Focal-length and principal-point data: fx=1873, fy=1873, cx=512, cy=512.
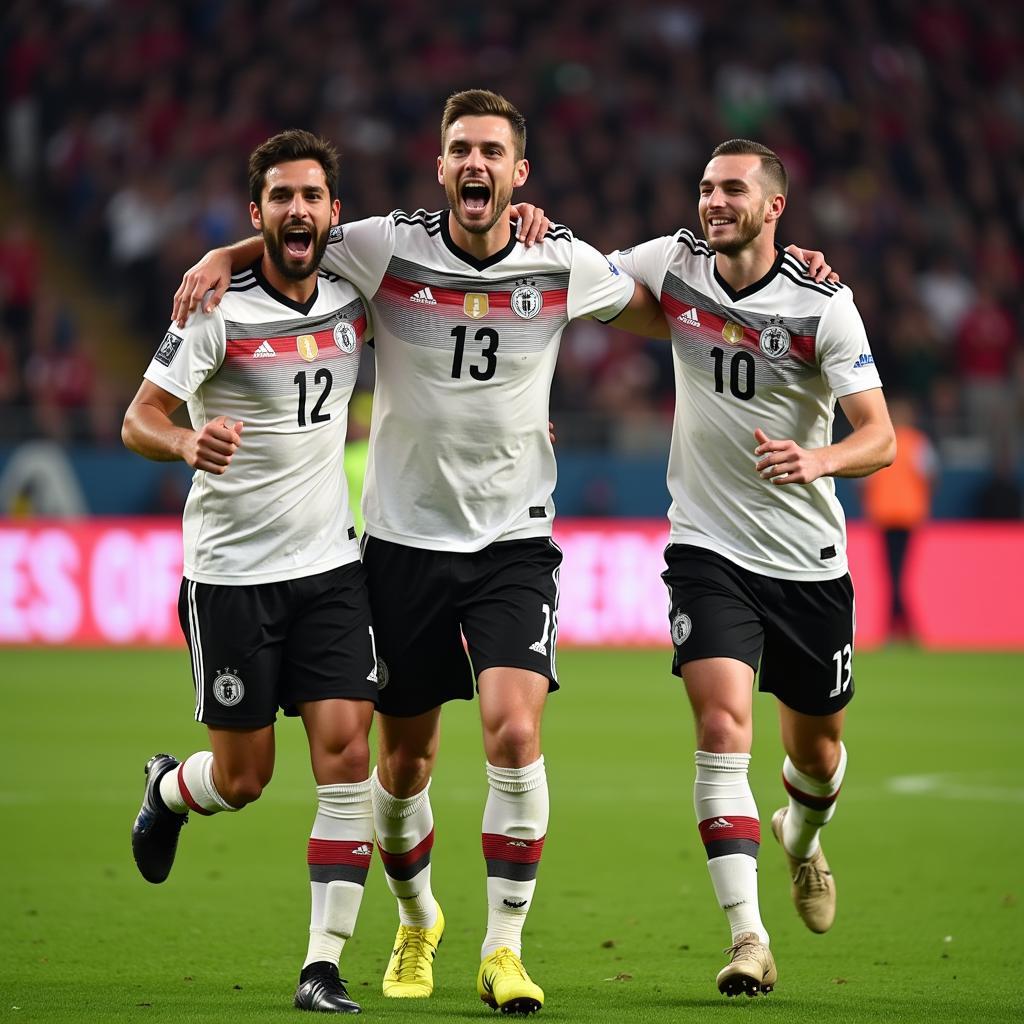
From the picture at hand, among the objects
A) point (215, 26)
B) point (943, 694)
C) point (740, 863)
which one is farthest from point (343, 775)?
point (215, 26)

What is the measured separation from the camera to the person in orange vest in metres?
17.2

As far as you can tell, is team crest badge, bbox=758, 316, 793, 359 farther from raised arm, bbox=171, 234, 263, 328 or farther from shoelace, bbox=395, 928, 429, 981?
shoelace, bbox=395, 928, 429, 981

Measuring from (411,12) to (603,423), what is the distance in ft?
26.1

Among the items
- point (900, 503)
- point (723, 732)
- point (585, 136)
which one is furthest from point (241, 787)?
point (585, 136)

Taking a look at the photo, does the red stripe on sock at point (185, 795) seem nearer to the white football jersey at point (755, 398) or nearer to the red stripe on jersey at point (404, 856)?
the red stripe on jersey at point (404, 856)

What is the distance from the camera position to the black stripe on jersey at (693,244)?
244 inches

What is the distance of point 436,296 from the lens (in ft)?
19.1

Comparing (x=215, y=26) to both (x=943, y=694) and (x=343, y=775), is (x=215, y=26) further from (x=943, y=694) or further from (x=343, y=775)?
(x=343, y=775)

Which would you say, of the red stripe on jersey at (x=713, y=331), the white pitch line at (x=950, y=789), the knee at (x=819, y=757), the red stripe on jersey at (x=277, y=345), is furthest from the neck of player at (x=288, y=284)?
the white pitch line at (x=950, y=789)

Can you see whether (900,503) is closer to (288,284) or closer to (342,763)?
(288,284)

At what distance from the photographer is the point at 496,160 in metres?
5.71

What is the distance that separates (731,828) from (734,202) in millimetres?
1945

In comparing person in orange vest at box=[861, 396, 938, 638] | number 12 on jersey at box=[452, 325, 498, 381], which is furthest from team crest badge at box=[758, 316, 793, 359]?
person in orange vest at box=[861, 396, 938, 638]

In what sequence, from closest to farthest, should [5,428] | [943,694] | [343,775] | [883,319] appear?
[343,775]
[943,694]
[5,428]
[883,319]
